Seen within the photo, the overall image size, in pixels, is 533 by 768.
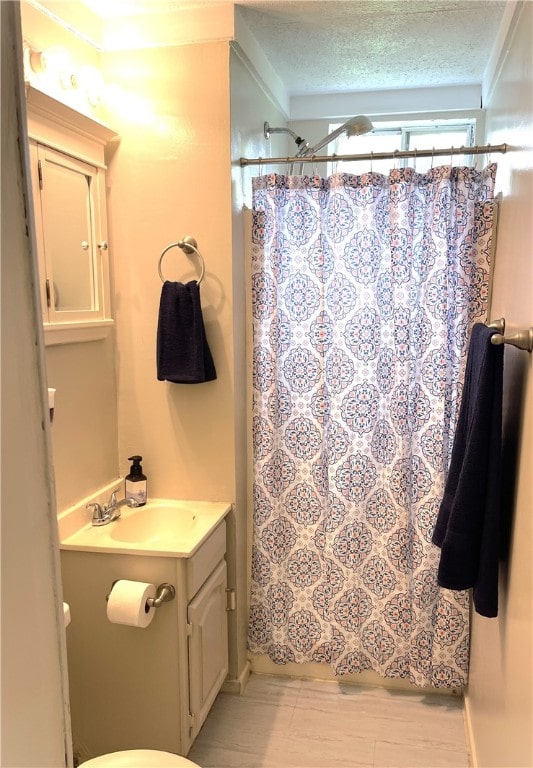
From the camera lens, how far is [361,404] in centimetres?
218

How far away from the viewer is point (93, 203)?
206 cm

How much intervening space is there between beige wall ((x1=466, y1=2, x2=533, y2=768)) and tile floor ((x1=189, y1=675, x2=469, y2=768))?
21cm

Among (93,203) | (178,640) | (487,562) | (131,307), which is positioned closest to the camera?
(487,562)

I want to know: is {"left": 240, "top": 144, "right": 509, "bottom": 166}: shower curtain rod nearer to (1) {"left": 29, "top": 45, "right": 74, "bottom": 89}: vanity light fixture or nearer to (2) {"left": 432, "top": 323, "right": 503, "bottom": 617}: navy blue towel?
(1) {"left": 29, "top": 45, "right": 74, "bottom": 89}: vanity light fixture

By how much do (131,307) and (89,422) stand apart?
0.46 m

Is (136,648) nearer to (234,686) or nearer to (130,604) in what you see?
(130,604)

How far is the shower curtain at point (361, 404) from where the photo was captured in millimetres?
2072

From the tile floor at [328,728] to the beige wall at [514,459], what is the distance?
21 cm

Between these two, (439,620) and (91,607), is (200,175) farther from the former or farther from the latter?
(439,620)

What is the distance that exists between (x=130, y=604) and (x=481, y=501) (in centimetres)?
104

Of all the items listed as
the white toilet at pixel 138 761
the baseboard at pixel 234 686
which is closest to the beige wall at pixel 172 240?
the baseboard at pixel 234 686

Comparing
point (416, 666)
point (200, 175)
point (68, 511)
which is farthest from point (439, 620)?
point (200, 175)

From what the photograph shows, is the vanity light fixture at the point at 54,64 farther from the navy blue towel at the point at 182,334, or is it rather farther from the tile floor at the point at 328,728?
the tile floor at the point at 328,728

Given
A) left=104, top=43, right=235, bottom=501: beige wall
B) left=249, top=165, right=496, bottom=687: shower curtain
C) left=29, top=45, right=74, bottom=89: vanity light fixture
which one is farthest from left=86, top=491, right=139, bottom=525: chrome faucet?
left=29, top=45, right=74, bottom=89: vanity light fixture
